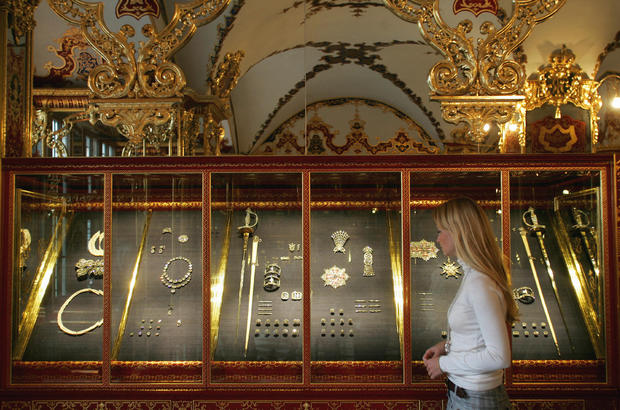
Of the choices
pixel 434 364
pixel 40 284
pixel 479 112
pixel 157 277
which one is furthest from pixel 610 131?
pixel 40 284

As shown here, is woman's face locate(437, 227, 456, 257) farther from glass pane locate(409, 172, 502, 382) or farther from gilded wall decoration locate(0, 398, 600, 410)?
gilded wall decoration locate(0, 398, 600, 410)

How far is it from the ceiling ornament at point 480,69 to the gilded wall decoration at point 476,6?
98mm

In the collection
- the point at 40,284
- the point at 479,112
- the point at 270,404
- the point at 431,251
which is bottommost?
the point at 270,404

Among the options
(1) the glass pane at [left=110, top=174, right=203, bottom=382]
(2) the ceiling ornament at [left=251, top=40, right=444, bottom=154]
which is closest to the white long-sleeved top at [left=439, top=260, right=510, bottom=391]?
(2) the ceiling ornament at [left=251, top=40, right=444, bottom=154]

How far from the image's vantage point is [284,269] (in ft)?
12.6

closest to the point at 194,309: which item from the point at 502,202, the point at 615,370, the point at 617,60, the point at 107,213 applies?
the point at 107,213

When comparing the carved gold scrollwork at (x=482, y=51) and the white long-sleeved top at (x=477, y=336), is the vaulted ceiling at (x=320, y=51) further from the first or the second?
the white long-sleeved top at (x=477, y=336)

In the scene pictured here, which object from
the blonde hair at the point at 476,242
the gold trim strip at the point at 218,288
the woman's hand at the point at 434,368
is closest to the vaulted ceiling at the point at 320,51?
the gold trim strip at the point at 218,288

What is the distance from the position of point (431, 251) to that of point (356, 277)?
1.83 ft

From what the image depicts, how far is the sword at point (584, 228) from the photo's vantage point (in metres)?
3.75

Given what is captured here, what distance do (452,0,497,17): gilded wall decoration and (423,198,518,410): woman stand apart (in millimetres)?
2014

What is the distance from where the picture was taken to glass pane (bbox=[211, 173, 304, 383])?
3.73m

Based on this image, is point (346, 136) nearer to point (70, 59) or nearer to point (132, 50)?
point (132, 50)

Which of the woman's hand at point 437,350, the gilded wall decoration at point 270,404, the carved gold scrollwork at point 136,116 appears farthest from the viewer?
the carved gold scrollwork at point 136,116
